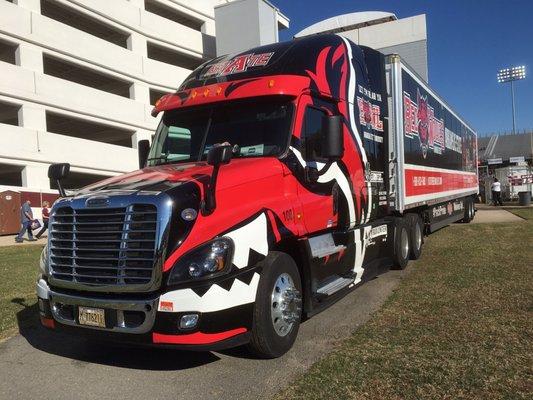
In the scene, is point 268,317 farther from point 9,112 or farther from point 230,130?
point 9,112

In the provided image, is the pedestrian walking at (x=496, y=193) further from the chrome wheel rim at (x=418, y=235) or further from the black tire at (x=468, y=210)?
the chrome wheel rim at (x=418, y=235)

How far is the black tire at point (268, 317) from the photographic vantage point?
450 cm

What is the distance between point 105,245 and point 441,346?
3.19 meters

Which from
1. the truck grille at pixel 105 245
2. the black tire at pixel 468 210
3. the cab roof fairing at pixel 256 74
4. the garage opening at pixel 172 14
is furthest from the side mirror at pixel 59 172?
the garage opening at pixel 172 14

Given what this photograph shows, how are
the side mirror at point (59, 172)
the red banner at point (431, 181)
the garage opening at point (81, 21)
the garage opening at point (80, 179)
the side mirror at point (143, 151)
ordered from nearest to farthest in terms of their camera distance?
the side mirror at point (59, 172) < the side mirror at point (143, 151) < the red banner at point (431, 181) < the garage opening at point (81, 21) < the garage opening at point (80, 179)

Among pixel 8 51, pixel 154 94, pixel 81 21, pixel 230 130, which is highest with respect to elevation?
pixel 81 21

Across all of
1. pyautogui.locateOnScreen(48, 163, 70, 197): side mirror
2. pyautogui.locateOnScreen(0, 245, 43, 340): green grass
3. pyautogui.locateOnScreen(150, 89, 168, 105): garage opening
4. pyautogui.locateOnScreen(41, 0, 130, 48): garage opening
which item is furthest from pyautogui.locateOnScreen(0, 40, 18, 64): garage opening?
pyautogui.locateOnScreen(48, 163, 70, 197): side mirror

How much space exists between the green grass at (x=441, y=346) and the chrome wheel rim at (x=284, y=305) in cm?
48

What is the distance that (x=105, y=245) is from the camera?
4.30 meters

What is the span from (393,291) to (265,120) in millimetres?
3389

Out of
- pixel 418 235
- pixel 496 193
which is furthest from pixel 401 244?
pixel 496 193

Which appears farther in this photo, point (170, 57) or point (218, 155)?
point (170, 57)

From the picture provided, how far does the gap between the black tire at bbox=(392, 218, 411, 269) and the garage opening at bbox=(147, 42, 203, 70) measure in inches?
1232

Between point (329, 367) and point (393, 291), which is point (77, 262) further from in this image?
point (393, 291)
